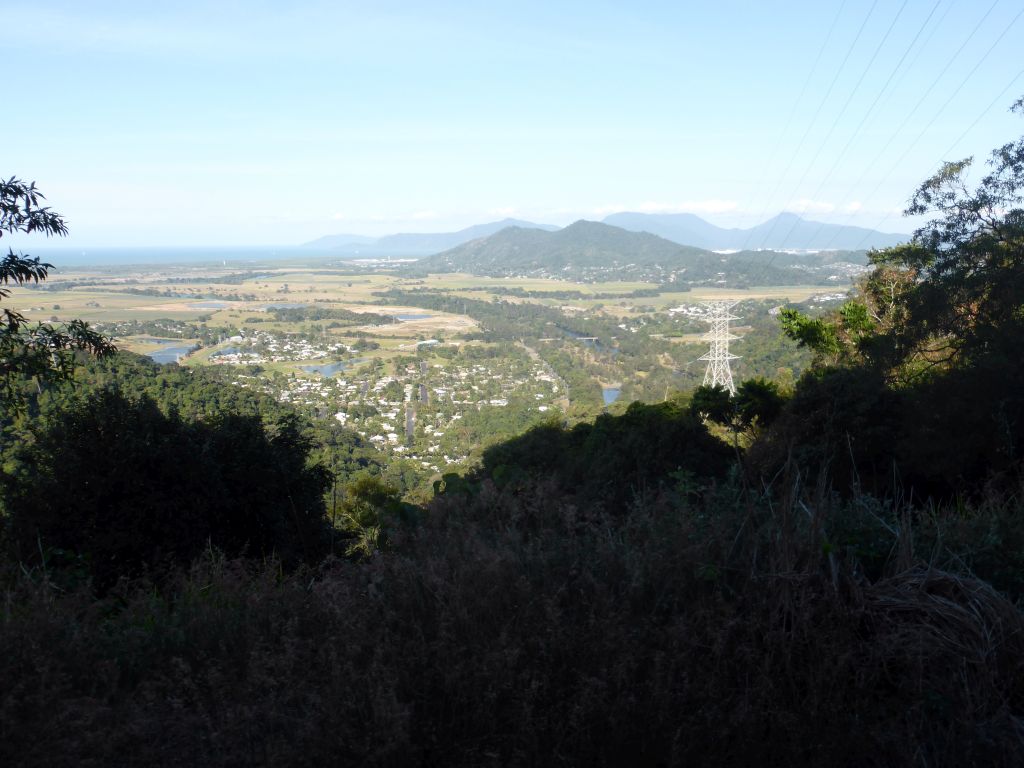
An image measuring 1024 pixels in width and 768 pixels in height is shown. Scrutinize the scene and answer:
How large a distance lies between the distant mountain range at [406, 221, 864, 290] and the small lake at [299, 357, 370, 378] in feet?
135

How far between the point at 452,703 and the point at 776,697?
92 cm

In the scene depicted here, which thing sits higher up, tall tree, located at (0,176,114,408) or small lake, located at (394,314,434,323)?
tall tree, located at (0,176,114,408)

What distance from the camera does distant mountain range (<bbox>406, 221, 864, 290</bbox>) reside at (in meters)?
72.5

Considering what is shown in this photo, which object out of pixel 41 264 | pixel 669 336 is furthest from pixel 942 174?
pixel 669 336

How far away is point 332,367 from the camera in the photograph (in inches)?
1431

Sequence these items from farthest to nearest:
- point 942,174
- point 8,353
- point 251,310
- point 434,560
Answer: point 251,310 → point 942,174 → point 8,353 → point 434,560

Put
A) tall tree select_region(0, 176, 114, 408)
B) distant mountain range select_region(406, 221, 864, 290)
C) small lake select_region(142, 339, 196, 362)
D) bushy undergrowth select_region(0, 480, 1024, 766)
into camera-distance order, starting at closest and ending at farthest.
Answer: bushy undergrowth select_region(0, 480, 1024, 766)
tall tree select_region(0, 176, 114, 408)
small lake select_region(142, 339, 196, 362)
distant mountain range select_region(406, 221, 864, 290)

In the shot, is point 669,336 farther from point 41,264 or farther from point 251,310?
point 41,264

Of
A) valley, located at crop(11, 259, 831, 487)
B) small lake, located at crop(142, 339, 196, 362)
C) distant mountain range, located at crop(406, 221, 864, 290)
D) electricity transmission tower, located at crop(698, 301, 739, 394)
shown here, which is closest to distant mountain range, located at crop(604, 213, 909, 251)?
distant mountain range, located at crop(406, 221, 864, 290)

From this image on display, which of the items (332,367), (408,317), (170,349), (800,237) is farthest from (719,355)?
(800,237)

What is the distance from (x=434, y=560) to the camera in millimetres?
2463

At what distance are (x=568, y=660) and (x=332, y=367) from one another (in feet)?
117

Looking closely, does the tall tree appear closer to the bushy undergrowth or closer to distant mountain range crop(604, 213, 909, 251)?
the bushy undergrowth

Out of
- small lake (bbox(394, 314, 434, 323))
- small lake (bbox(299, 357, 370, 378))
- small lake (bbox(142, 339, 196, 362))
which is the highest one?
small lake (bbox(394, 314, 434, 323))
